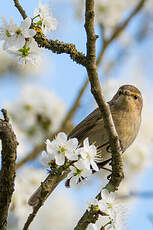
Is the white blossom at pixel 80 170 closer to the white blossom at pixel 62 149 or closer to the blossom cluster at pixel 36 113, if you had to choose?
the white blossom at pixel 62 149

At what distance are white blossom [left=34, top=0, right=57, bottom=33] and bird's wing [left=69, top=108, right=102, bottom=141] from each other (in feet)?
7.77

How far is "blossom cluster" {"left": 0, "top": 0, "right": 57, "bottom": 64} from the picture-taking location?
2.51m

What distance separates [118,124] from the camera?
5027 millimetres

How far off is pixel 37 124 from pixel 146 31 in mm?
2332

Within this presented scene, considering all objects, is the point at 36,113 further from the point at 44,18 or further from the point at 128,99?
the point at 44,18

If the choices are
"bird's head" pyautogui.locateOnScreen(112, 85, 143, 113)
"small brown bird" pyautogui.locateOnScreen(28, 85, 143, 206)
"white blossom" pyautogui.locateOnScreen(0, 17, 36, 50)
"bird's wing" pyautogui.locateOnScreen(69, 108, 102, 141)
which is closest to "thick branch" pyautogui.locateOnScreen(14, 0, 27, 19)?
"white blossom" pyautogui.locateOnScreen(0, 17, 36, 50)

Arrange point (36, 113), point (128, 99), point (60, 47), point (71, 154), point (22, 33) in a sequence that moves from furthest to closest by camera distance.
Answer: point (36, 113) < point (128, 99) < point (60, 47) < point (71, 154) < point (22, 33)

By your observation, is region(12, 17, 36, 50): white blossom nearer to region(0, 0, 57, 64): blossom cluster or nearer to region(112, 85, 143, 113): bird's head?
region(0, 0, 57, 64): blossom cluster

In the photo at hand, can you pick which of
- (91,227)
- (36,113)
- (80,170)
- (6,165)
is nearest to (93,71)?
(80,170)

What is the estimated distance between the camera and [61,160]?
266 cm

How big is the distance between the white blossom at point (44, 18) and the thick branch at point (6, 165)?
1.79 ft

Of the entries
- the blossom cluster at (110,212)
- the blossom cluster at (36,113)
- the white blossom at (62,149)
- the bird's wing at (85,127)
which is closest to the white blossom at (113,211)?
the blossom cluster at (110,212)

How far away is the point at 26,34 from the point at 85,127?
2.67 metres

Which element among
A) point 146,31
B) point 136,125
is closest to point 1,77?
point 146,31
